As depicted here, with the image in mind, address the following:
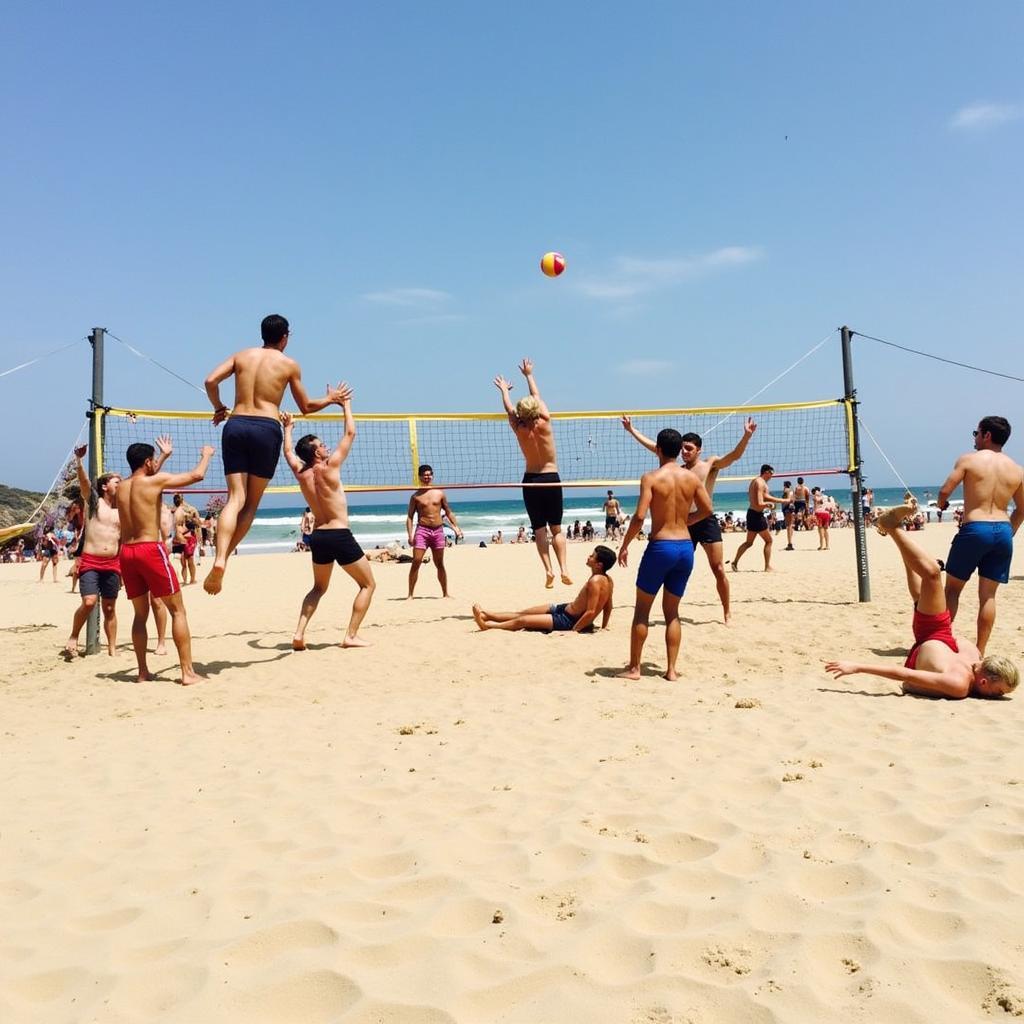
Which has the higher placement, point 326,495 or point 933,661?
point 326,495

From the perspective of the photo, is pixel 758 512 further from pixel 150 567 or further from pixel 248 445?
pixel 150 567

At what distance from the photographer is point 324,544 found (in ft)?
21.9

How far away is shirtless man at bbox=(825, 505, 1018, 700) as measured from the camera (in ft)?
14.8

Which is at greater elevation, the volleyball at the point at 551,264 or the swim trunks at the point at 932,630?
the volleyball at the point at 551,264

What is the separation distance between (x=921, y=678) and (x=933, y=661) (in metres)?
0.15

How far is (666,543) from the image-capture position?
541cm

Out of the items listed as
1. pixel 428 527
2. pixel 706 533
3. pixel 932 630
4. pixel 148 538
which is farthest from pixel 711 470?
pixel 148 538

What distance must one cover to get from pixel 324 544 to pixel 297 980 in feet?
16.5

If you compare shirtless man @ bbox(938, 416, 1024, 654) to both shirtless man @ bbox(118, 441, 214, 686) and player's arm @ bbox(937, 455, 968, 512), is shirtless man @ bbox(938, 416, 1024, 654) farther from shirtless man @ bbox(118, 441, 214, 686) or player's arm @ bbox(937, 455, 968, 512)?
shirtless man @ bbox(118, 441, 214, 686)

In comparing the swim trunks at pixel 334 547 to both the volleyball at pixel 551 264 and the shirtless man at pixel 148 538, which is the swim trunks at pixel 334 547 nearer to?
the shirtless man at pixel 148 538

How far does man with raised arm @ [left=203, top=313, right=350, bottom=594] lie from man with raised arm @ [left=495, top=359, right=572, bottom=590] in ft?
8.19

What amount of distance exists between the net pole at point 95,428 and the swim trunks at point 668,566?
469cm

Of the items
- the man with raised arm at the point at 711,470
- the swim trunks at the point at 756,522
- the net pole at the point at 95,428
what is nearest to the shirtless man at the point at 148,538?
the net pole at the point at 95,428

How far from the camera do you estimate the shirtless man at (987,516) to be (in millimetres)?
5543
